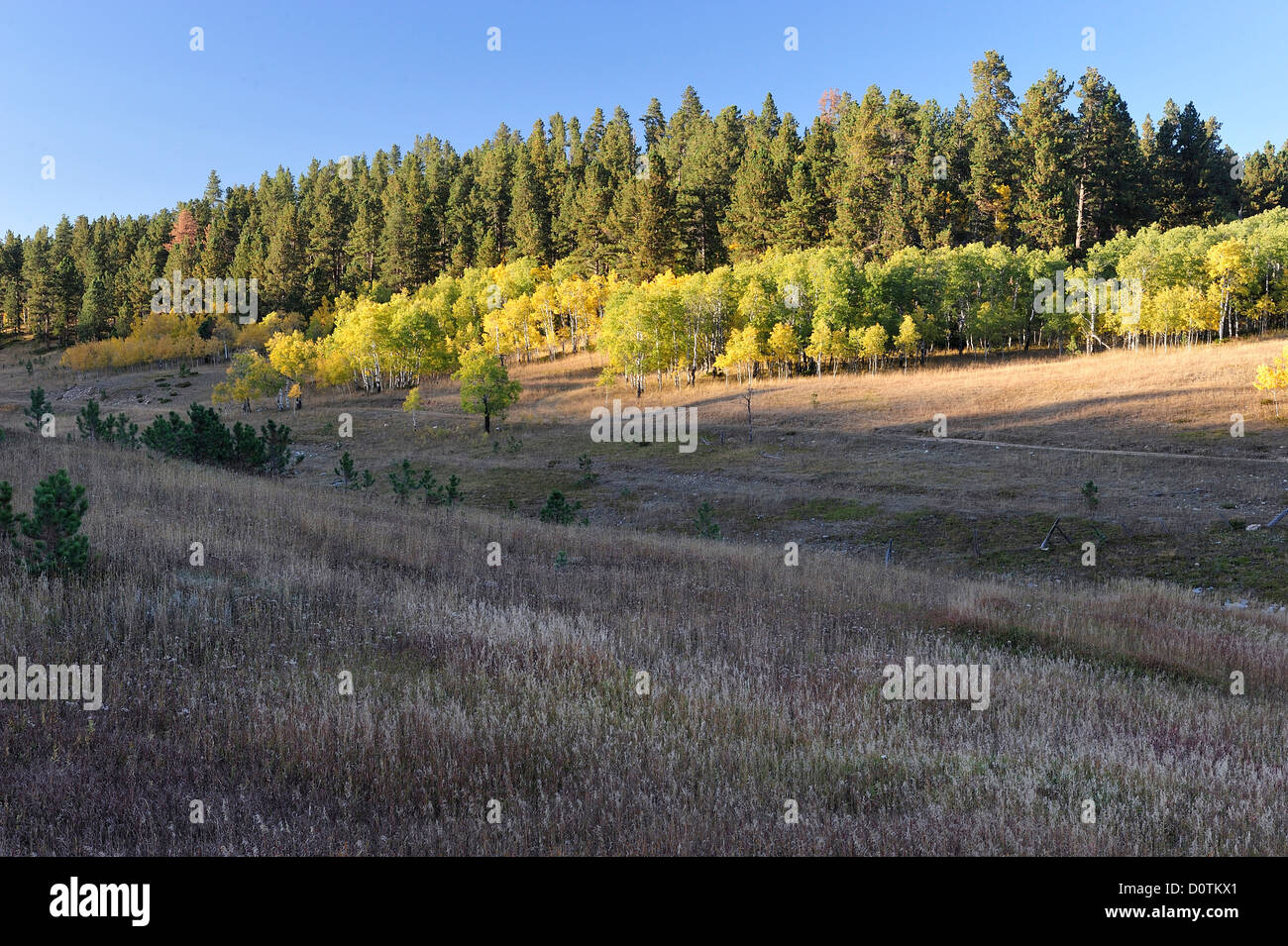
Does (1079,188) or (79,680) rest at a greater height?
(1079,188)

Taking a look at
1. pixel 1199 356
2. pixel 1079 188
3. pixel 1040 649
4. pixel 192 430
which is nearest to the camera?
pixel 1040 649

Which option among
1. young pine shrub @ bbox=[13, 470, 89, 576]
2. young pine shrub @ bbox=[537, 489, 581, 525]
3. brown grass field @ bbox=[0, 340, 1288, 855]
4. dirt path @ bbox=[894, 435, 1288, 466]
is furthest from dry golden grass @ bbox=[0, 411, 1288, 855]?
dirt path @ bbox=[894, 435, 1288, 466]

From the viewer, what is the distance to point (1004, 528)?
102 feet

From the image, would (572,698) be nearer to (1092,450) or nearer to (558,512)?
(558,512)

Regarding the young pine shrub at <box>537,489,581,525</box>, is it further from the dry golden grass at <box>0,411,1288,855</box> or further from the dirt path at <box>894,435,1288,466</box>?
the dirt path at <box>894,435,1288,466</box>

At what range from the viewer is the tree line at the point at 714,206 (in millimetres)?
87938

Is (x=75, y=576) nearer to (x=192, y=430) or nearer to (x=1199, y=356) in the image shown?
(x=192, y=430)

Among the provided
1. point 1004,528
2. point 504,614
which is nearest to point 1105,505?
point 1004,528

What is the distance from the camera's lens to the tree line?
8794 cm

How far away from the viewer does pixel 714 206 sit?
3932 inches

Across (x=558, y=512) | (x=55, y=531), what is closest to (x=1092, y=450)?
(x=558, y=512)

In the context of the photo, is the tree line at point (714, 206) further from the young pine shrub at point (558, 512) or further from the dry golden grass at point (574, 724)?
the dry golden grass at point (574, 724)
